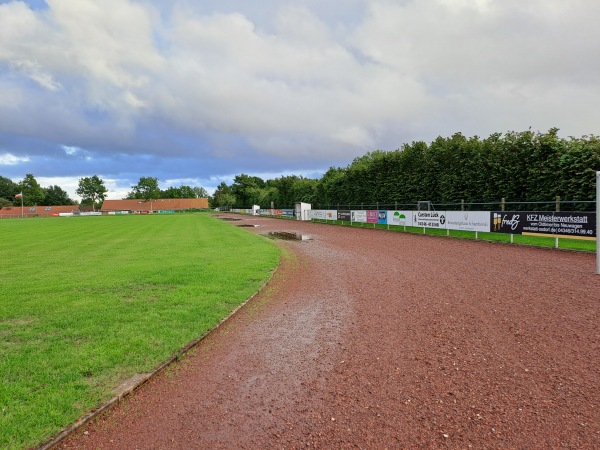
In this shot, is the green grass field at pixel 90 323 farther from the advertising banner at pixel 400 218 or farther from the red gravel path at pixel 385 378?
the advertising banner at pixel 400 218

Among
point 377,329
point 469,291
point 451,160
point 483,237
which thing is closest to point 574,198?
point 483,237

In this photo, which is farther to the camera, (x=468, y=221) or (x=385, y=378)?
(x=468, y=221)

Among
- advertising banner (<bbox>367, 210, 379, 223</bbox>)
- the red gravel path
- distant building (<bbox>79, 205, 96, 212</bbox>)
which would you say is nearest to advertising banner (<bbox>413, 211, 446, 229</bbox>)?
advertising banner (<bbox>367, 210, 379, 223</bbox>)

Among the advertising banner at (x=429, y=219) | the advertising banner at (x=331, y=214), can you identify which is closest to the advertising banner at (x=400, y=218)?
the advertising banner at (x=429, y=219)

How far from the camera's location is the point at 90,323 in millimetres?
5742

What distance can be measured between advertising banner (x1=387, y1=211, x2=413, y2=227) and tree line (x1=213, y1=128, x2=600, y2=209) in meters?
2.80

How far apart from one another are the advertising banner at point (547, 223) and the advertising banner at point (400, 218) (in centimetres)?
686

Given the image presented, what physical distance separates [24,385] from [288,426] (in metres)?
2.81

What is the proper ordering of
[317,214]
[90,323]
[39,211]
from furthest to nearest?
[39,211]
[317,214]
[90,323]

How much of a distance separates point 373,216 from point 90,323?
24.0m

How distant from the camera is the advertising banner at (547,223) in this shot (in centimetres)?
1301

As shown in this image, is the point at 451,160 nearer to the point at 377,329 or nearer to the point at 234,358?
the point at 377,329

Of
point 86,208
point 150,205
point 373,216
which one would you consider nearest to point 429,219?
point 373,216

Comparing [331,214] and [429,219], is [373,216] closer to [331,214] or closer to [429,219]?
[429,219]
